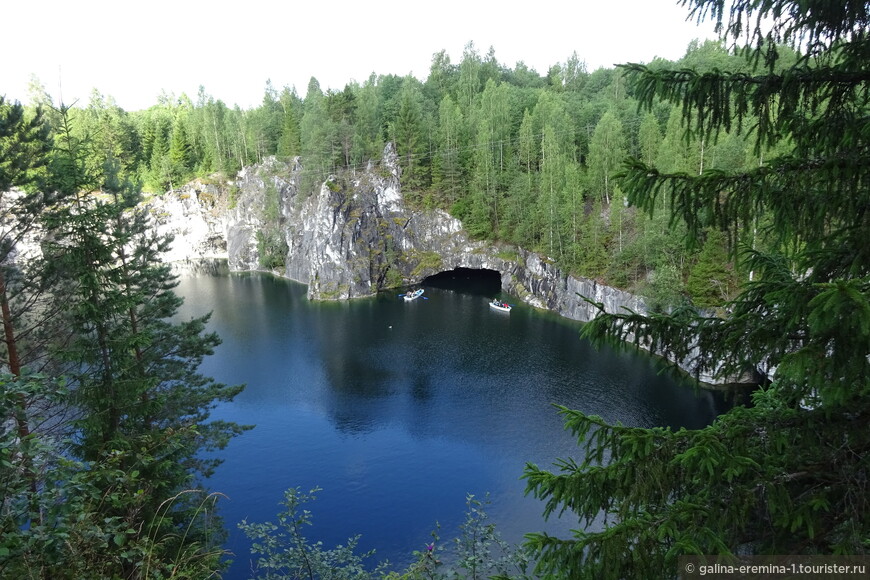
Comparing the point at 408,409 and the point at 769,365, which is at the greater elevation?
the point at 769,365

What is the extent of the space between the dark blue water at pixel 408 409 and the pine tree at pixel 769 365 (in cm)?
1036

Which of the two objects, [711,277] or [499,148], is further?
[499,148]

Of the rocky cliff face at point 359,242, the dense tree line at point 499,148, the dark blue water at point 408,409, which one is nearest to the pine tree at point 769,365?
the dark blue water at point 408,409

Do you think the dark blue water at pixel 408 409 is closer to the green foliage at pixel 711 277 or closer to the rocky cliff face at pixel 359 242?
the green foliage at pixel 711 277

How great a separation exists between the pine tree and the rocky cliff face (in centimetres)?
3882

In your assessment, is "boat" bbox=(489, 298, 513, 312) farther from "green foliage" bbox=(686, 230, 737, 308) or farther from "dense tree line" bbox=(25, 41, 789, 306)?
"green foliage" bbox=(686, 230, 737, 308)

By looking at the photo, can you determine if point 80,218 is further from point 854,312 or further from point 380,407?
point 380,407

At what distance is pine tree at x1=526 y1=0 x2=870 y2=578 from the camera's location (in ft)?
11.6

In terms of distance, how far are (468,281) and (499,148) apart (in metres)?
14.4

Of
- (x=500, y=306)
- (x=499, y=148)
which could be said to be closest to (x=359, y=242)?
(x=500, y=306)

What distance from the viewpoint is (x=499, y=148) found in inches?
2197

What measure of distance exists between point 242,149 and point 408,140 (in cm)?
2870

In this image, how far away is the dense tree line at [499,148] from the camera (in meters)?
37.6

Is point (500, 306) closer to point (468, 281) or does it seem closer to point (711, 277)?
point (468, 281)
